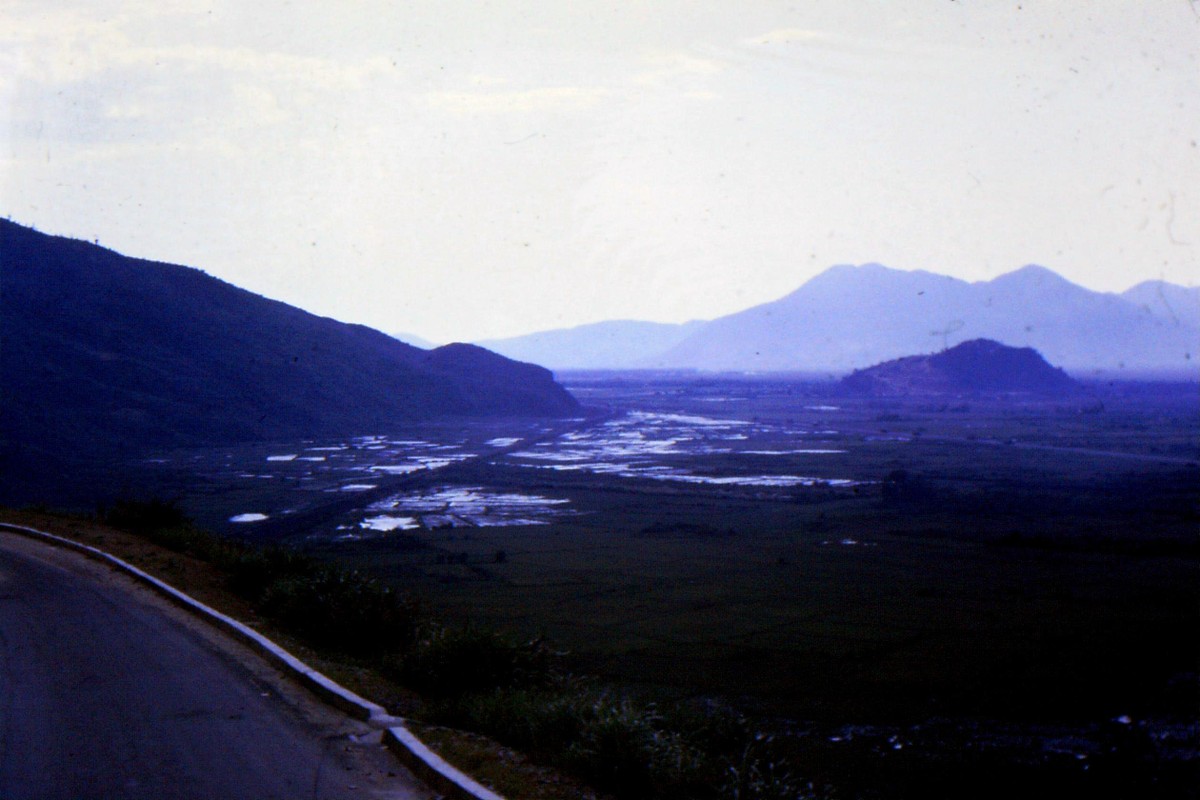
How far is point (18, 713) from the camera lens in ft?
30.1

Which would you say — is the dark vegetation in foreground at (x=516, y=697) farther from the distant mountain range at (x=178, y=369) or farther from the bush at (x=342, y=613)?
the distant mountain range at (x=178, y=369)

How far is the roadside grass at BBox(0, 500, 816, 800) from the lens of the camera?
337 inches

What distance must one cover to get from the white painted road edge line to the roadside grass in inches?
17.3

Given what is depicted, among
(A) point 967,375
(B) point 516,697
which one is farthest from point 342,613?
(A) point 967,375

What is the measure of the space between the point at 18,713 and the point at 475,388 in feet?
386

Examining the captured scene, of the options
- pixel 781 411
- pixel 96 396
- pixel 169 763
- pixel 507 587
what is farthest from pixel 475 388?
pixel 169 763

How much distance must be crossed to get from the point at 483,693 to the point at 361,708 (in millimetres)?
2738

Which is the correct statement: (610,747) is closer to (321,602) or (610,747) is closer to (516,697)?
(516,697)

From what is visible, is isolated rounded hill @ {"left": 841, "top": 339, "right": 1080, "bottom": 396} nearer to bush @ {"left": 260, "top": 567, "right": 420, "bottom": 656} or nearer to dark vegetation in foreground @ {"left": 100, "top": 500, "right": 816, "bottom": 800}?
dark vegetation in foreground @ {"left": 100, "top": 500, "right": 816, "bottom": 800}

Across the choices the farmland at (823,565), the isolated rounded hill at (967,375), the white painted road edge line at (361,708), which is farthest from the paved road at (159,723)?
the isolated rounded hill at (967,375)

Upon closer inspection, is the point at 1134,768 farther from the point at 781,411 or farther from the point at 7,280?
the point at 781,411

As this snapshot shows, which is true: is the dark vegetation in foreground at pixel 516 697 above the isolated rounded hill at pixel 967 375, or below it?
below

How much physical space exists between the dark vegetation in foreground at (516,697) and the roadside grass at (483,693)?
0.7 inches

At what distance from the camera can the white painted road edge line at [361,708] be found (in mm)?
7590
